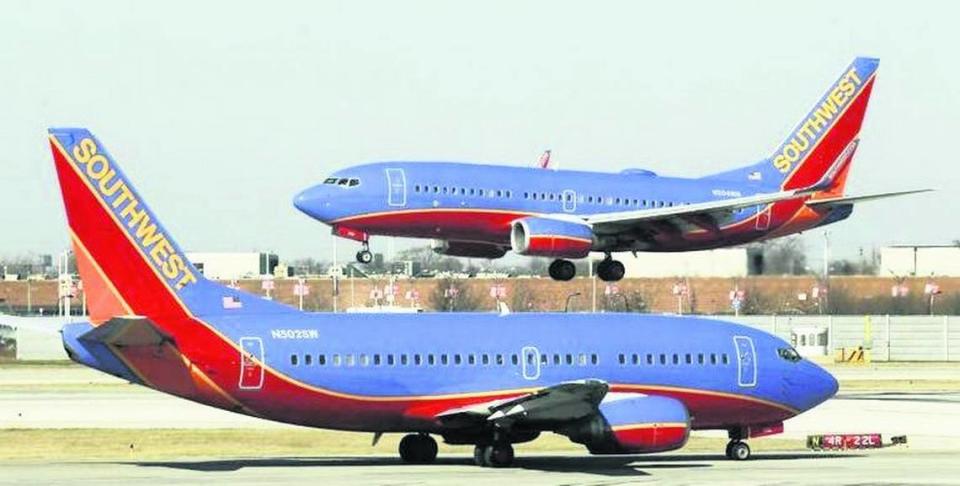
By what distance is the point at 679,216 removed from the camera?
2697 inches

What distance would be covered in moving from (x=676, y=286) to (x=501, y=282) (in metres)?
15.9

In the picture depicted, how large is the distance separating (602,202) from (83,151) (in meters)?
31.6

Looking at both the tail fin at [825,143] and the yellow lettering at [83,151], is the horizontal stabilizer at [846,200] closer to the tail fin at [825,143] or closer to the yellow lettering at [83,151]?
the tail fin at [825,143]

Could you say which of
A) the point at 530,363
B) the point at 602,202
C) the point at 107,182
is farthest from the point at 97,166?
the point at 602,202

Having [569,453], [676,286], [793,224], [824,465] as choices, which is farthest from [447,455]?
[676,286]

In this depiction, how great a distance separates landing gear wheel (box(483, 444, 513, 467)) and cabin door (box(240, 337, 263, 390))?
17.9 ft

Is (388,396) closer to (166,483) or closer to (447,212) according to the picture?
(166,483)

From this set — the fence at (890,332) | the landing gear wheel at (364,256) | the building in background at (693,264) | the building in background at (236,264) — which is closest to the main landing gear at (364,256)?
the landing gear wheel at (364,256)

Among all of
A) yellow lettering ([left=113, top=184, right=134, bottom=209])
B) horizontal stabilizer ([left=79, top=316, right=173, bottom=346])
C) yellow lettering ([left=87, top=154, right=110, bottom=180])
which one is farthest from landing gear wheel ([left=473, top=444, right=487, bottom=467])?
yellow lettering ([left=87, top=154, right=110, bottom=180])

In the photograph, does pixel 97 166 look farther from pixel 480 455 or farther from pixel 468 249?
pixel 468 249

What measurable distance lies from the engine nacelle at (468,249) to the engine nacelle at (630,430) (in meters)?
25.6

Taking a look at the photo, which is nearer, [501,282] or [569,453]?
[569,453]

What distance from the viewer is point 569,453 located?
48656 mm

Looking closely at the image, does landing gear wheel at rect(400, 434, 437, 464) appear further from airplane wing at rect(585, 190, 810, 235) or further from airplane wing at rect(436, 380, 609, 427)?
airplane wing at rect(585, 190, 810, 235)
